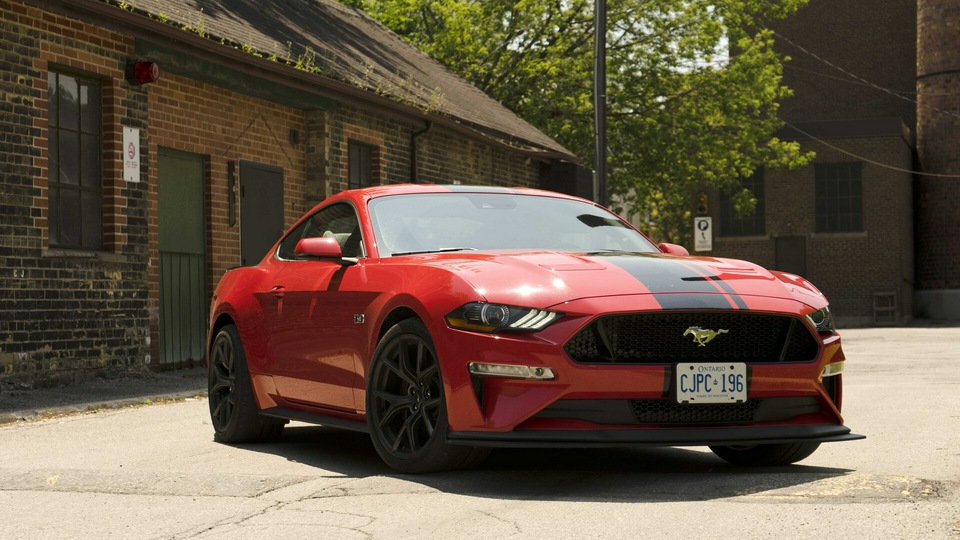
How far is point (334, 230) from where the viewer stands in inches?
307

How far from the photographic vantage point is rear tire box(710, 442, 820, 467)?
6738 millimetres

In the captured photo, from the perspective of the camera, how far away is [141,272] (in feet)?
45.5

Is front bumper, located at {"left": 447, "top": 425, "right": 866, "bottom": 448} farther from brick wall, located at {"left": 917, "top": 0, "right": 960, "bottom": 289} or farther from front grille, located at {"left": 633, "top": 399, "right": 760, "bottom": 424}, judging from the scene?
brick wall, located at {"left": 917, "top": 0, "right": 960, "bottom": 289}

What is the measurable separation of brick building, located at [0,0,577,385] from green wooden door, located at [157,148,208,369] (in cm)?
A: 2

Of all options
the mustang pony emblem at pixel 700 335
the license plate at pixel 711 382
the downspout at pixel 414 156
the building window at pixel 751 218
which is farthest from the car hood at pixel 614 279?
the building window at pixel 751 218

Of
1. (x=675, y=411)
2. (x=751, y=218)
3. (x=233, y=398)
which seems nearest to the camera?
(x=675, y=411)

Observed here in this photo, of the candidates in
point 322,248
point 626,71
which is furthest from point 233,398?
point 626,71

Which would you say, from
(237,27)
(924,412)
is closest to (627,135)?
(237,27)

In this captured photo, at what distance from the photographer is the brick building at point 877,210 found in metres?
41.4

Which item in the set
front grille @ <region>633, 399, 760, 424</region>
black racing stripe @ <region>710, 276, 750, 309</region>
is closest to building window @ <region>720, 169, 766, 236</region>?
black racing stripe @ <region>710, 276, 750, 309</region>

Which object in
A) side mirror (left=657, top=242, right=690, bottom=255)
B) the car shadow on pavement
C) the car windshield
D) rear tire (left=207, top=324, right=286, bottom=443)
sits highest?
the car windshield

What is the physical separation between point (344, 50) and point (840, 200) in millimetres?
24905

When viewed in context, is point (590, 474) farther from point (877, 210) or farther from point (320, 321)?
point (877, 210)

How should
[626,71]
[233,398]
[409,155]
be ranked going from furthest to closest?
[626,71]
[409,155]
[233,398]
